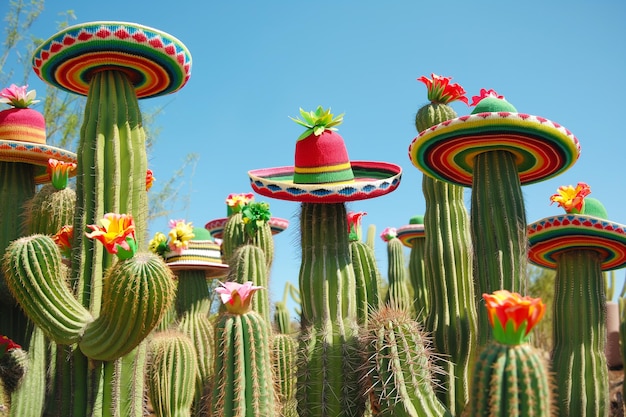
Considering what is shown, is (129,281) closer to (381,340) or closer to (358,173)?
(381,340)

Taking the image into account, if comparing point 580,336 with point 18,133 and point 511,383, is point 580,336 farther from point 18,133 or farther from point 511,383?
point 18,133

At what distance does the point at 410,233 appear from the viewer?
973 centimetres

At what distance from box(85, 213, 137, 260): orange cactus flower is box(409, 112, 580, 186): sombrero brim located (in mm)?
2244

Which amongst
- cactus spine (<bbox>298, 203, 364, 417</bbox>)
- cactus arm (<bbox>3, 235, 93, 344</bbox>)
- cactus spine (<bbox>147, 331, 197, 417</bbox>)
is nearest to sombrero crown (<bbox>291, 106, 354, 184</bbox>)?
cactus spine (<bbox>298, 203, 364, 417</bbox>)

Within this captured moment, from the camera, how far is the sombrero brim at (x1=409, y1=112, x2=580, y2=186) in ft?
16.2

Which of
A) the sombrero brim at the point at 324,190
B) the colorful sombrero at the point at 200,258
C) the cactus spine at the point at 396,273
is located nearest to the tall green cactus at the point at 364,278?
the sombrero brim at the point at 324,190

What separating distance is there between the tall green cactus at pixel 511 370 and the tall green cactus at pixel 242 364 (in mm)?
1242

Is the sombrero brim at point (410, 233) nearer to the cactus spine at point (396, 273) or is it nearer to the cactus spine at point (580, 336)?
the cactus spine at point (396, 273)

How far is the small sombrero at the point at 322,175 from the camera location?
5.23 metres

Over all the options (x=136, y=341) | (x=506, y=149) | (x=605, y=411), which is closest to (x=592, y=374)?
(x=605, y=411)

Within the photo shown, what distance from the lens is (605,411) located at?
21.2 ft

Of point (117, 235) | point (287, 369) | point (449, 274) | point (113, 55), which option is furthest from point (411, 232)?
point (117, 235)

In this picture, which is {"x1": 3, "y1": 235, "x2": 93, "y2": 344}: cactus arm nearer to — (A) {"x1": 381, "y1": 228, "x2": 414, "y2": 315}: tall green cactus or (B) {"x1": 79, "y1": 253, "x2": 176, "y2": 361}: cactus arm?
(B) {"x1": 79, "y1": 253, "x2": 176, "y2": 361}: cactus arm

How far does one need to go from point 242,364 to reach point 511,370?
5.10 feet
